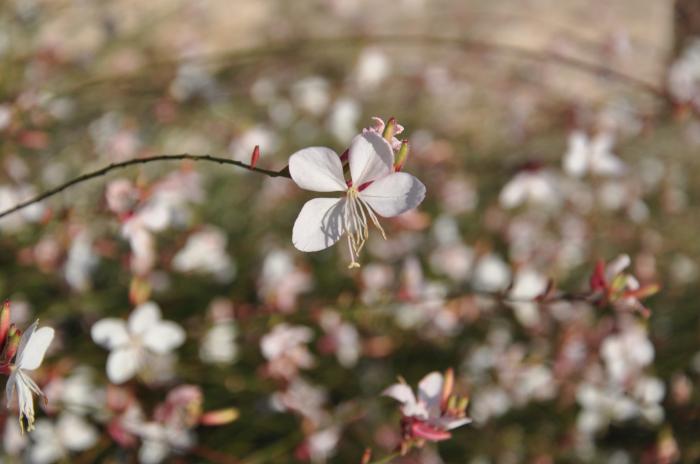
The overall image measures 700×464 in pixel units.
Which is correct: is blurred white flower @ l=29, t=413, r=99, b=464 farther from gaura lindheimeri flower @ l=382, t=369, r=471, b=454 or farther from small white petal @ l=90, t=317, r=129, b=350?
gaura lindheimeri flower @ l=382, t=369, r=471, b=454

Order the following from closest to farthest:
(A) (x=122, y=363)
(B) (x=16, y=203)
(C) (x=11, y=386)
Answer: (C) (x=11, y=386) < (A) (x=122, y=363) < (B) (x=16, y=203)

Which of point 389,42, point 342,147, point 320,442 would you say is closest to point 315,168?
point 320,442

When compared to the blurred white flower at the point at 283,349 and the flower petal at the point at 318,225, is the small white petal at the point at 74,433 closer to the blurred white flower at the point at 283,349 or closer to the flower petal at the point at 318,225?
the blurred white flower at the point at 283,349

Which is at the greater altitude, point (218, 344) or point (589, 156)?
point (589, 156)

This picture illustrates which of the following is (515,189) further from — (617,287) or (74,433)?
(74,433)

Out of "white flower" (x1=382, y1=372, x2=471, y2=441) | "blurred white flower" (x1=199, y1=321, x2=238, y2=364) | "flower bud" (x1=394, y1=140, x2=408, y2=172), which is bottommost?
"white flower" (x1=382, y1=372, x2=471, y2=441)

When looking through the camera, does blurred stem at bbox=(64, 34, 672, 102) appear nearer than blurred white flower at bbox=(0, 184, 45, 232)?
No

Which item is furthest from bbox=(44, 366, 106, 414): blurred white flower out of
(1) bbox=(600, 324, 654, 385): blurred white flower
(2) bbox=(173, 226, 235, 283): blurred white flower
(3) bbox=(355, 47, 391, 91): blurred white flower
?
(3) bbox=(355, 47, 391, 91): blurred white flower
